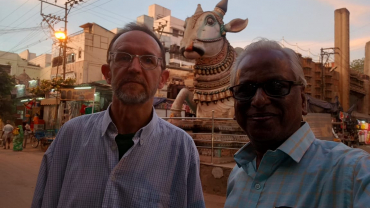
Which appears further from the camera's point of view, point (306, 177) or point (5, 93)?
point (5, 93)

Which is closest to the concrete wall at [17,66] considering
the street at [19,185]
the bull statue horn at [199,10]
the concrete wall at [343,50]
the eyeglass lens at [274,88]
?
the street at [19,185]

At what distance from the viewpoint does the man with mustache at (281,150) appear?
1036mm

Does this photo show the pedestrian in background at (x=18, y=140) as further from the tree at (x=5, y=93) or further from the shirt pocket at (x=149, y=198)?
the shirt pocket at (x=149, y=198)

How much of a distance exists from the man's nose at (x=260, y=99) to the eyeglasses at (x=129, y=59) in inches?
29.4

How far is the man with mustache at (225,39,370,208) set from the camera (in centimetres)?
104

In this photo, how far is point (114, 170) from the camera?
1.54 metres

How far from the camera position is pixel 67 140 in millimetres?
1712

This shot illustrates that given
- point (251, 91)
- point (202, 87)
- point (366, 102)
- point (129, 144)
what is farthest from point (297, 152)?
point (366, 102)

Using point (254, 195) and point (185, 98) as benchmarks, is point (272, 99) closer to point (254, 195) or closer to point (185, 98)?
point (254, 195)

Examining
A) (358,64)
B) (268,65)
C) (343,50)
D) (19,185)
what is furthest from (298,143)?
(358,64)

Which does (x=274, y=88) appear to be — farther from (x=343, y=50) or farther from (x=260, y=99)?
(x=343, y=50)

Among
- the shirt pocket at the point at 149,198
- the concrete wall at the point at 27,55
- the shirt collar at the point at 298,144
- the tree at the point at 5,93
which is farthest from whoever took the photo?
the concrete wall at the point at 27,55

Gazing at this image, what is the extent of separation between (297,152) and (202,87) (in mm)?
5230

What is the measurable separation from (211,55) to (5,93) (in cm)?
1661
